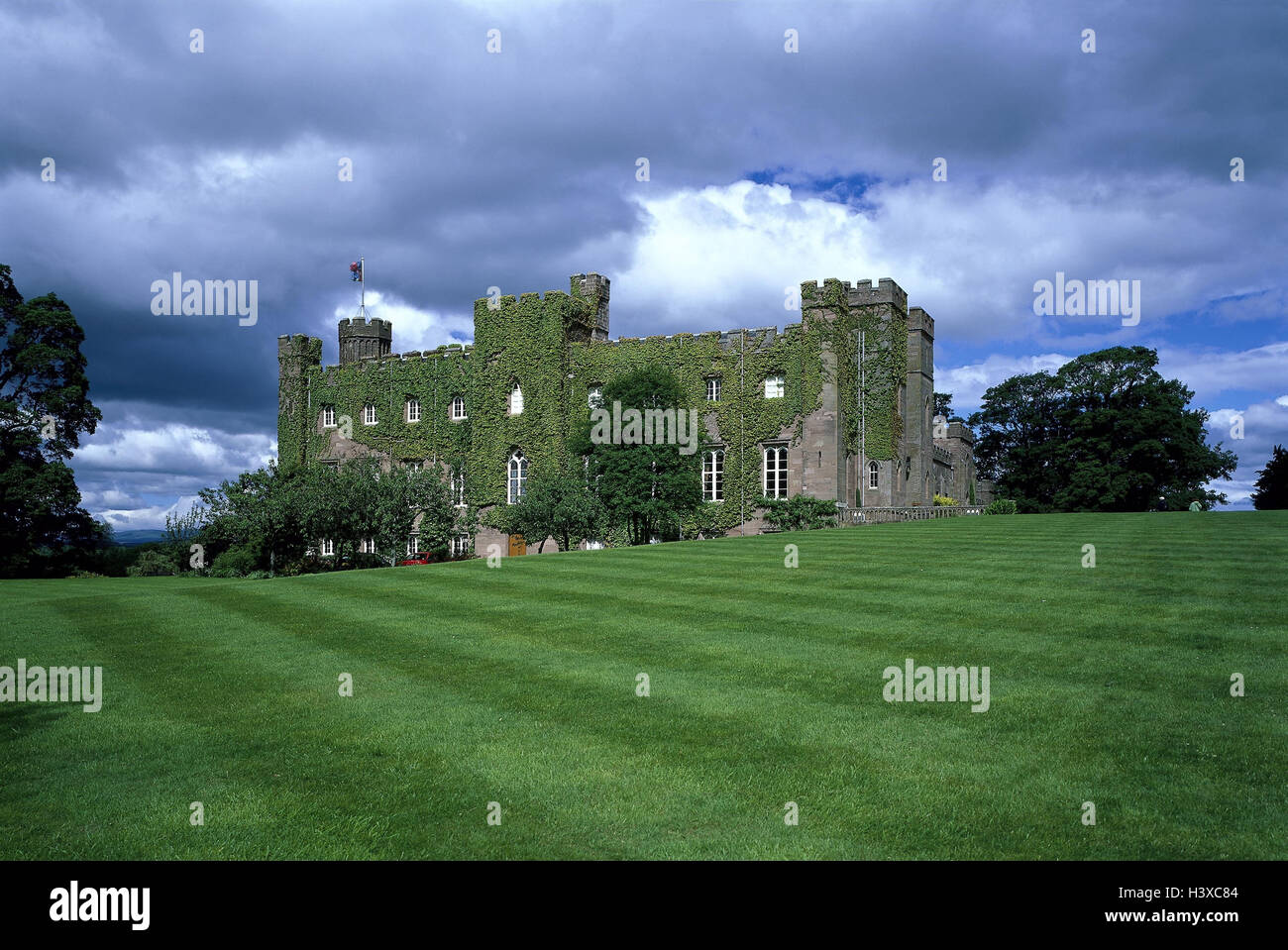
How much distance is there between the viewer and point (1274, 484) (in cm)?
5812

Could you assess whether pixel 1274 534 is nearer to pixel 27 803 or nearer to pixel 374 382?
pixel 27 803

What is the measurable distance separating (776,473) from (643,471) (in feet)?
25.9

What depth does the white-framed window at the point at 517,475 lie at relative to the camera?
4638 centimetres

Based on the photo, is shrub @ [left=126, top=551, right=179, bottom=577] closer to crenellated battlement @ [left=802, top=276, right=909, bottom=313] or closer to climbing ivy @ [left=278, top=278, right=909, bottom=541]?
climbing ivy @ [left=278, top=278, right=909, bottom=541]

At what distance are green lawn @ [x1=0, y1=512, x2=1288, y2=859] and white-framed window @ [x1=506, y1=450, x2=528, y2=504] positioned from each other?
1229 inches

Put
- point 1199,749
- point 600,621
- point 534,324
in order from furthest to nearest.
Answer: point 534,324
point 600,621
point 1199,749

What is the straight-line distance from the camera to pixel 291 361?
184 feet

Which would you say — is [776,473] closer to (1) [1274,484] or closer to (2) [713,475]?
(2) [713,475]

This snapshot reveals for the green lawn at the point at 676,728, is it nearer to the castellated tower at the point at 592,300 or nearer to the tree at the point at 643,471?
the tree at the point at 643,471

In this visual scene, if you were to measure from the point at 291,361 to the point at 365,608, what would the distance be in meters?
46.8

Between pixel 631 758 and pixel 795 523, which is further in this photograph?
pixel 795 523

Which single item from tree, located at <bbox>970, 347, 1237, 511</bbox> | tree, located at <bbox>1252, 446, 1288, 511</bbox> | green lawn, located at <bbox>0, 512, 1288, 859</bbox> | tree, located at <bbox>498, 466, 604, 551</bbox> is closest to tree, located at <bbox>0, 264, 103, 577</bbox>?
tree, located at <bbox>498, 466, 604, 551</bbox>

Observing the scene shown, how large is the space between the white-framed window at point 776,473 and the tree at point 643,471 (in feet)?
12.8

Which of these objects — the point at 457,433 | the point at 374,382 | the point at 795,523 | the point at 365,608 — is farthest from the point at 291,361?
the point at 365,608
